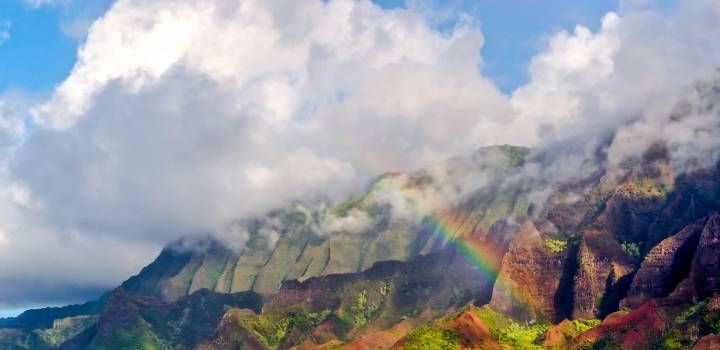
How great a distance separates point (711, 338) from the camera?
191500 mm
